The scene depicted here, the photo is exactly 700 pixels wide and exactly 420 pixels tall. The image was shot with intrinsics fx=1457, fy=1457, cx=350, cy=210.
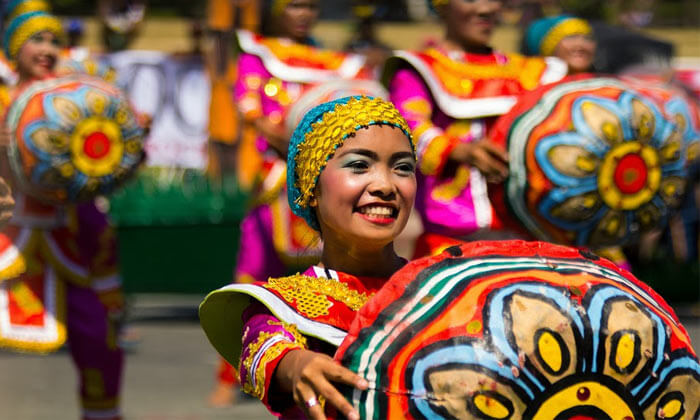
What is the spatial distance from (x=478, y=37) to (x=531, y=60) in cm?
22

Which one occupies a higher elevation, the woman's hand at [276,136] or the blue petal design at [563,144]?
the blue petal design at [563,144]

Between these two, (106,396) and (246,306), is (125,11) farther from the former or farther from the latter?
(246,306)

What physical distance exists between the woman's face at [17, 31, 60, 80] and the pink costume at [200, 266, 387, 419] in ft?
10.6

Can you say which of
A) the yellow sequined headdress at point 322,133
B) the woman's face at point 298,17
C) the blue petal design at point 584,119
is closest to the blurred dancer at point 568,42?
the woman's face at point 298,17

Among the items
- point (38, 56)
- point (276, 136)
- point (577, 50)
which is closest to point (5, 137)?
point (38, 56)

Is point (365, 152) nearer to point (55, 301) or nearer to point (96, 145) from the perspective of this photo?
point (96, 145)

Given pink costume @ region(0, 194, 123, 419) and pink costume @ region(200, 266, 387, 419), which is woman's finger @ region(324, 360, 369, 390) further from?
pink costume @ region(0, 194, 123, 419)

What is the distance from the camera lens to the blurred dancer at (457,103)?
15.1 feet

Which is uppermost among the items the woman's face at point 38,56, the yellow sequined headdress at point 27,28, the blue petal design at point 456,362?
the blue petal design at point 456,362

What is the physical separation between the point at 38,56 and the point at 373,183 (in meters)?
3.43

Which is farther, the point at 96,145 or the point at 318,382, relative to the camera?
the point at 96,145

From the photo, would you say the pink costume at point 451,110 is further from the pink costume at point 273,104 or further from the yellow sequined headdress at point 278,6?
the yellow sequined headdress at point 278,6

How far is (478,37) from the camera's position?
492cm

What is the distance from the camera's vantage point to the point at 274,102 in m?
6.58
